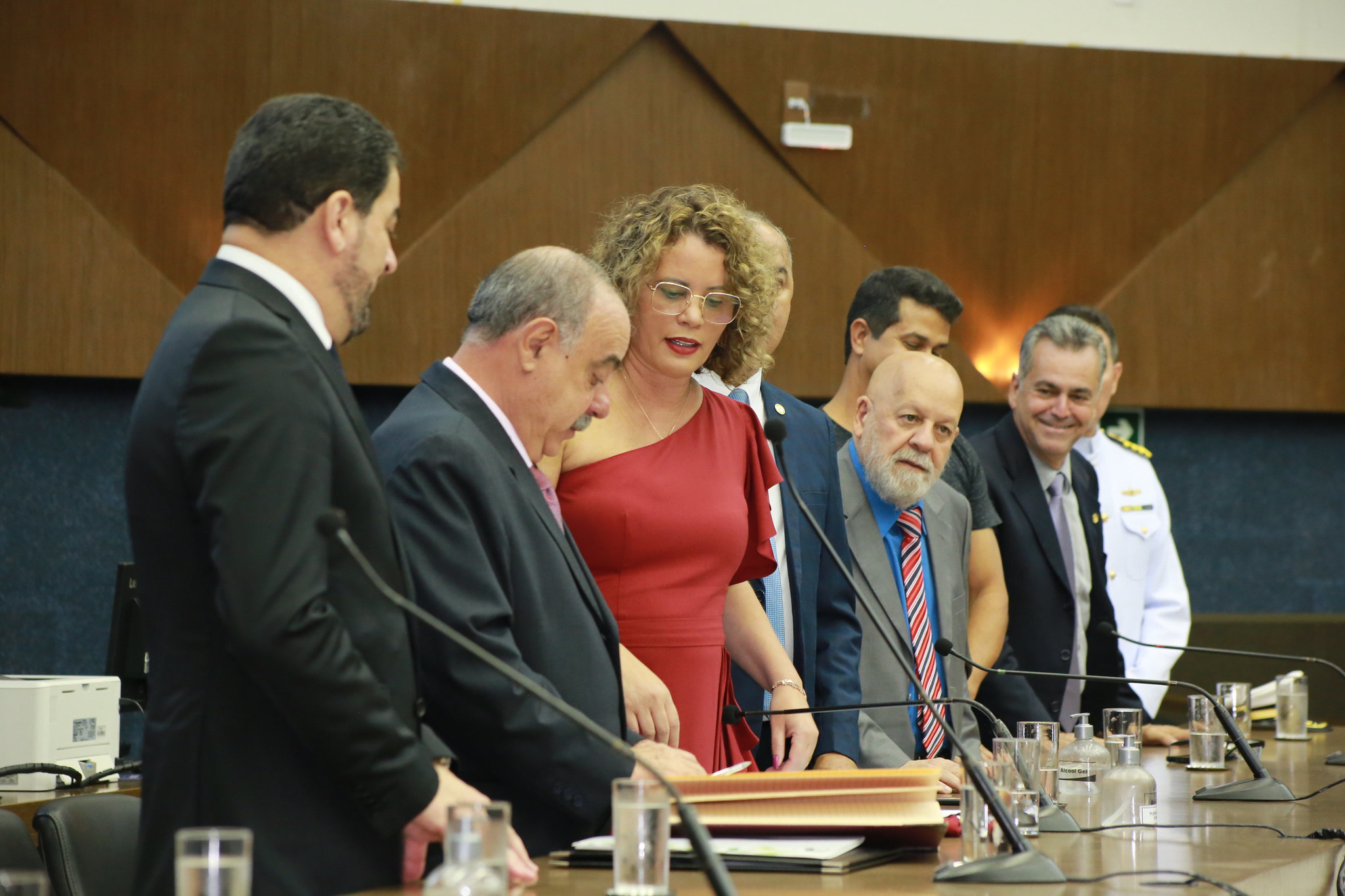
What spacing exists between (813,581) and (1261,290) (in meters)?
4.04

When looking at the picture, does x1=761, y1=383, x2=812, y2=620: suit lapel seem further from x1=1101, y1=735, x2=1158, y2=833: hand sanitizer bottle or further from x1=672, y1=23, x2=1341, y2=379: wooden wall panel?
x1=672, y1=23, x2=1341, y2=379: wooden wall panel

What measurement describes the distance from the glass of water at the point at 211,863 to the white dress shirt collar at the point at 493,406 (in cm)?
88

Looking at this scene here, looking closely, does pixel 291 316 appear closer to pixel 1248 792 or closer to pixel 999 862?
pixel 999 862

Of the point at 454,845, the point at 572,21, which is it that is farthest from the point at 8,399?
the point at 454,845

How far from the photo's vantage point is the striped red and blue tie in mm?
2781

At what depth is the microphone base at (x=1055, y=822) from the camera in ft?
6.54

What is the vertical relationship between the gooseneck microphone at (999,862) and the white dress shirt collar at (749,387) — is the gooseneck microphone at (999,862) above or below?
below

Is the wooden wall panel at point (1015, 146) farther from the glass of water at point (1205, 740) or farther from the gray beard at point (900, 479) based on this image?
the glass of water at point (1205, 740)

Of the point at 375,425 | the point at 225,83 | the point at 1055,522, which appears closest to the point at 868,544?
the point at 1055,522

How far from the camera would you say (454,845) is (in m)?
1.26

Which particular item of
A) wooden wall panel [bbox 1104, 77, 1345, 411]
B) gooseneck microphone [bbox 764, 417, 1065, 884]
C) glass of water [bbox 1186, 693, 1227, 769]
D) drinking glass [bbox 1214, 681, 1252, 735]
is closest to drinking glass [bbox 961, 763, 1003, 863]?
gooseneck microphone [bbox 764, 417, 1065, 884]

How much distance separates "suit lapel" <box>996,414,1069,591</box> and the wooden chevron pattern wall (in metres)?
1.79

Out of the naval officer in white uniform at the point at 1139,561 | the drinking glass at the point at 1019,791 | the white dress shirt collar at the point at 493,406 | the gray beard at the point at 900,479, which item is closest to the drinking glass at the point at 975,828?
the drinking glass at the point at 1019,791

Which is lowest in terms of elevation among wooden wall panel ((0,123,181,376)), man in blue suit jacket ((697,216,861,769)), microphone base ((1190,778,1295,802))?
microphone base ((1190,778,1295,802))
